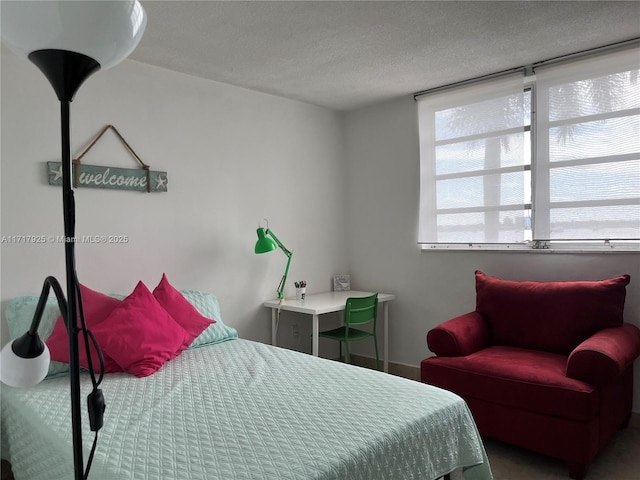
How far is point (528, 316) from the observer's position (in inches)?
119

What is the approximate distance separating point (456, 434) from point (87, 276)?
2.19 meters

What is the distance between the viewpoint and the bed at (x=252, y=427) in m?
1.44

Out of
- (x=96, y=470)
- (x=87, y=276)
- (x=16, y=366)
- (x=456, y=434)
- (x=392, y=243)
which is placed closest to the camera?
(x=16, y=366)

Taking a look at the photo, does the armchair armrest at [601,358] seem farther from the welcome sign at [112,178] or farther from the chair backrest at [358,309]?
the welcome sign at [112,178]

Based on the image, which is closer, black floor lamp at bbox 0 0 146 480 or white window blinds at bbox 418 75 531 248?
black floor lamp at bbox 0 0 146 480

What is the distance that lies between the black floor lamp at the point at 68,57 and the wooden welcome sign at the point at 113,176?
81.5 inches

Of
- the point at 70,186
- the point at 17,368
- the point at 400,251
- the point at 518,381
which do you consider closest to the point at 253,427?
the point at 17,368

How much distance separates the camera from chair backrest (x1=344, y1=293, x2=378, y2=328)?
339 cm

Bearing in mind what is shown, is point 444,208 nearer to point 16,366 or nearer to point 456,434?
point 456,434

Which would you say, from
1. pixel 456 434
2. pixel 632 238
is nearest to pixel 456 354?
pixel 456 434

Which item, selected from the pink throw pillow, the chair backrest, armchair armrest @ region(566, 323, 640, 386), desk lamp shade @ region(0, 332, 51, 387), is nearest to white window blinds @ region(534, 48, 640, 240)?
armchair armrest @ region(566, 323, 640, 386)

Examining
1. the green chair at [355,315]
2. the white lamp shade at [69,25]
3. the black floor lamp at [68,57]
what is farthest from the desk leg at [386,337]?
the white lamp shade at [69,25]

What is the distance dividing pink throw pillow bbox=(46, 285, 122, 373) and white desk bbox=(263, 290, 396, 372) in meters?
1.29

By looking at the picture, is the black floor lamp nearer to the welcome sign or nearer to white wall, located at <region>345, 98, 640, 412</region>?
the welcome sign
